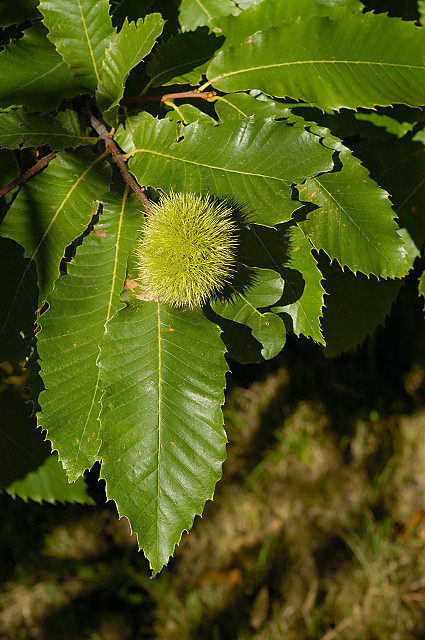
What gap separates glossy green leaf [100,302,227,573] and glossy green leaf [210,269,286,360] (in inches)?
3.5

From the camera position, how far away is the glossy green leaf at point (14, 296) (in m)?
1.01

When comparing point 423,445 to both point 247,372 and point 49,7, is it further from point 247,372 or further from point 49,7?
point 49,7

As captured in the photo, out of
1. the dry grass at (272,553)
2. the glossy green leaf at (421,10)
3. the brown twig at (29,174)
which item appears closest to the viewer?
the brown twig at (29,174)

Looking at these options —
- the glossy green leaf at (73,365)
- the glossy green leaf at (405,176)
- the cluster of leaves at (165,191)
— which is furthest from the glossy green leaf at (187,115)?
the glossy green leaf at (405,176)

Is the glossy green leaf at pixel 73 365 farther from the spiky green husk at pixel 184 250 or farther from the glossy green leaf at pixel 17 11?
the glossy green leaf at pixel 17 11

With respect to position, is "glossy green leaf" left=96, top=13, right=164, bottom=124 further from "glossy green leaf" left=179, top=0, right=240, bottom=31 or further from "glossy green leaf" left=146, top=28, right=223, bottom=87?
"glossy green leaf" left=179, top=0, right=240, bottom=31

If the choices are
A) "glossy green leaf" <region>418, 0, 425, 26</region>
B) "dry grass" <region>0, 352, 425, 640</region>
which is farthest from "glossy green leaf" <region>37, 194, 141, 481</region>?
"dry grass" <region>0, 352, 425, 640</region>

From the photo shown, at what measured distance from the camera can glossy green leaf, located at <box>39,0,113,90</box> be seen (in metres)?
1.03

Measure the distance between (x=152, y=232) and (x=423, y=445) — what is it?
7.91ft

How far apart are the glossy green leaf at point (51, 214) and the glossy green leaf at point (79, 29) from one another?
0.57 ft

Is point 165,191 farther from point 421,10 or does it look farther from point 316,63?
point 421,10

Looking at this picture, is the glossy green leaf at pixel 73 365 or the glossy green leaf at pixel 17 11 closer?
the glossy green leaf at pixel 73 365

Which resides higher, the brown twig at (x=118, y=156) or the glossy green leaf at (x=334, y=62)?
the glossy green leaf at (x=334, y=62)

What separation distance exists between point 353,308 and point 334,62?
2.01 feet
